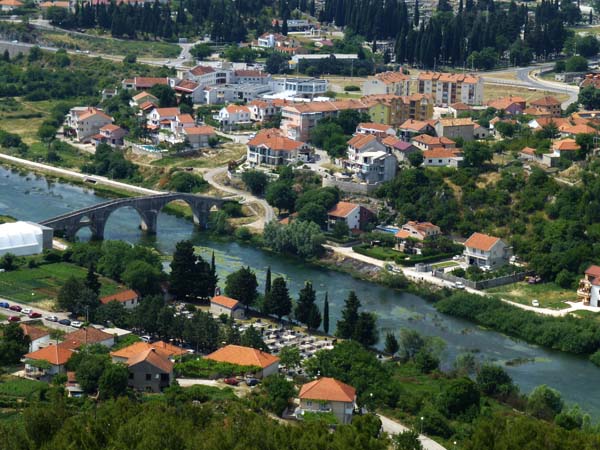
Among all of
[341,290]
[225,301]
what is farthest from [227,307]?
[341,290]

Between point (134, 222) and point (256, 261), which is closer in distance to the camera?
point (256, 261)

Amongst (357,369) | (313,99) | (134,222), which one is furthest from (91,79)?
(357,369)

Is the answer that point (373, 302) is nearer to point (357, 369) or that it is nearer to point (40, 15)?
point (357, 369)

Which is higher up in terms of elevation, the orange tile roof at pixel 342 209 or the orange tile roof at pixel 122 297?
the orange tile roof at pixel 342 209

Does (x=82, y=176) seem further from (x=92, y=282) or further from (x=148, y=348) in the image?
(x=148, y=348)

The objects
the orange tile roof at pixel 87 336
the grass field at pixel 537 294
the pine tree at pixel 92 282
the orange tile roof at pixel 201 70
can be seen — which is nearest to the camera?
the orange tile roof at pixel 87 336

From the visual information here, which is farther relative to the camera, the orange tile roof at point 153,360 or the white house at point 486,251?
the white house at point 486,251

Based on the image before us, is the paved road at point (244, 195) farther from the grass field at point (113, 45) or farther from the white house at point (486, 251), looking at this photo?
the grass field at point (113, 45)

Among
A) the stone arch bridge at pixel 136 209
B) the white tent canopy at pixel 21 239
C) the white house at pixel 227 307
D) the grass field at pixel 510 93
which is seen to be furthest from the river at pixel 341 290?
the grass field at pixel 510 93
